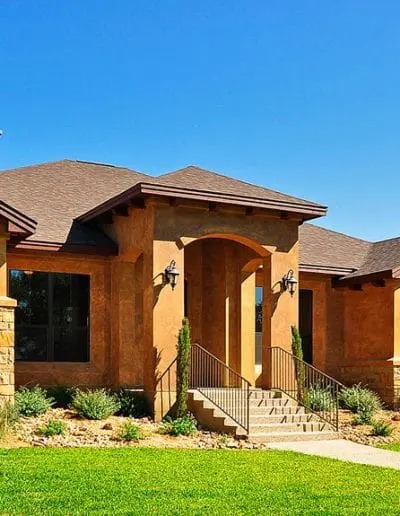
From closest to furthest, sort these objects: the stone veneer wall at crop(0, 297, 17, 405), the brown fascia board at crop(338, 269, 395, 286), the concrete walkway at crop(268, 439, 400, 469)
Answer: the concrete walkway at crop(268, 439, 400, 469)
the stone veneer wall at crop(0, 297, 17, 405)
the brown fascia board at crop(338, 269, 395, 286)

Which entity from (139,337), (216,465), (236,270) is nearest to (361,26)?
(236,270)

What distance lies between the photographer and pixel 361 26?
57.3 ft

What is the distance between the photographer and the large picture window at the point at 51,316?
18641 millimetres

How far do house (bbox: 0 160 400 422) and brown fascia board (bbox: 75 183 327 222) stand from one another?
1.0 inches

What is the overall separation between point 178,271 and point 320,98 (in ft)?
19.6

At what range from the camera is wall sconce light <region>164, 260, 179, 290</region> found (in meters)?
17.2

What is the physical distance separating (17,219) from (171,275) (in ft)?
11.7

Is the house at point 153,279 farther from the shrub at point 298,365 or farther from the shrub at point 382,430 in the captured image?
the shrub at point 382,430

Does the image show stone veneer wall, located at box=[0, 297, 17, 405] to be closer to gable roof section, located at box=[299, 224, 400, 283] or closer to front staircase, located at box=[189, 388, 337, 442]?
front staircase, located at box=[189, 388, 337, 442]

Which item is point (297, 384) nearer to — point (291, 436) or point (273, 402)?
point (273, 402)

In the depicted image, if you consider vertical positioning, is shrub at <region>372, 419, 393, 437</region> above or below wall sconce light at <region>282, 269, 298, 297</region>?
below

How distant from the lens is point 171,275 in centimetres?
1723

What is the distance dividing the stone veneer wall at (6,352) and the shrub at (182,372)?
137 inches

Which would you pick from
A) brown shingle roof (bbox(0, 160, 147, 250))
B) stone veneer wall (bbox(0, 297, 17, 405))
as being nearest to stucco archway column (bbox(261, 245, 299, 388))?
brown shingle roof (bbox(0, 160, 147, 250))
